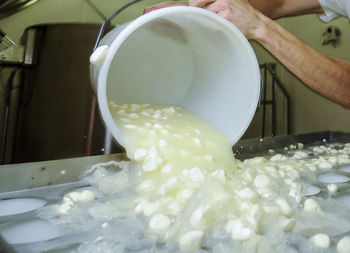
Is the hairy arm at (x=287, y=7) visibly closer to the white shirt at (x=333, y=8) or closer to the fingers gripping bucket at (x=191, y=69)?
the white shirt at (x=333, y=8)

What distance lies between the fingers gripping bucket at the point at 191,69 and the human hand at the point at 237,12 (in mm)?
133

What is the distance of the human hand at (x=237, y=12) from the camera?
91 centimetres

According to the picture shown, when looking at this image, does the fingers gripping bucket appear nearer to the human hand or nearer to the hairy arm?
the human hand

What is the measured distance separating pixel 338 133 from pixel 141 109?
1022 mm

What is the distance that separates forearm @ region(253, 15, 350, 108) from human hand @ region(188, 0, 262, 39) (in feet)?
0.15

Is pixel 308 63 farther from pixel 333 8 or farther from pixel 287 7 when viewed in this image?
pixel 287 7

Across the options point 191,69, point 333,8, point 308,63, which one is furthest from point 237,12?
point 333,8

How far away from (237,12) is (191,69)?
0.25 m

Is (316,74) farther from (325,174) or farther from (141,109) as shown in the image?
(141,109)

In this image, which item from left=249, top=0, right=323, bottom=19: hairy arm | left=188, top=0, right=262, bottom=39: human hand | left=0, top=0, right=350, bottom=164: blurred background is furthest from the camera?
left=249, top=0, right=323, bottom=19: hairy arm

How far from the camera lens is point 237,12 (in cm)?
100

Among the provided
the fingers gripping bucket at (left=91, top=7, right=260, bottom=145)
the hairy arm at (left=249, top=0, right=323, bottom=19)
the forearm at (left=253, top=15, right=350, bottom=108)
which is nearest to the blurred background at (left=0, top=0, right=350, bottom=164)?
the fingers gripping bucket at (left=91, top=7, right=260, bottom=145)

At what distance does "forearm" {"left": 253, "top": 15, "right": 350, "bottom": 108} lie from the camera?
44.6 inches

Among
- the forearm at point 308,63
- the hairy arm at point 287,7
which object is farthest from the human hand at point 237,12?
the hairy arm at point 287,7
